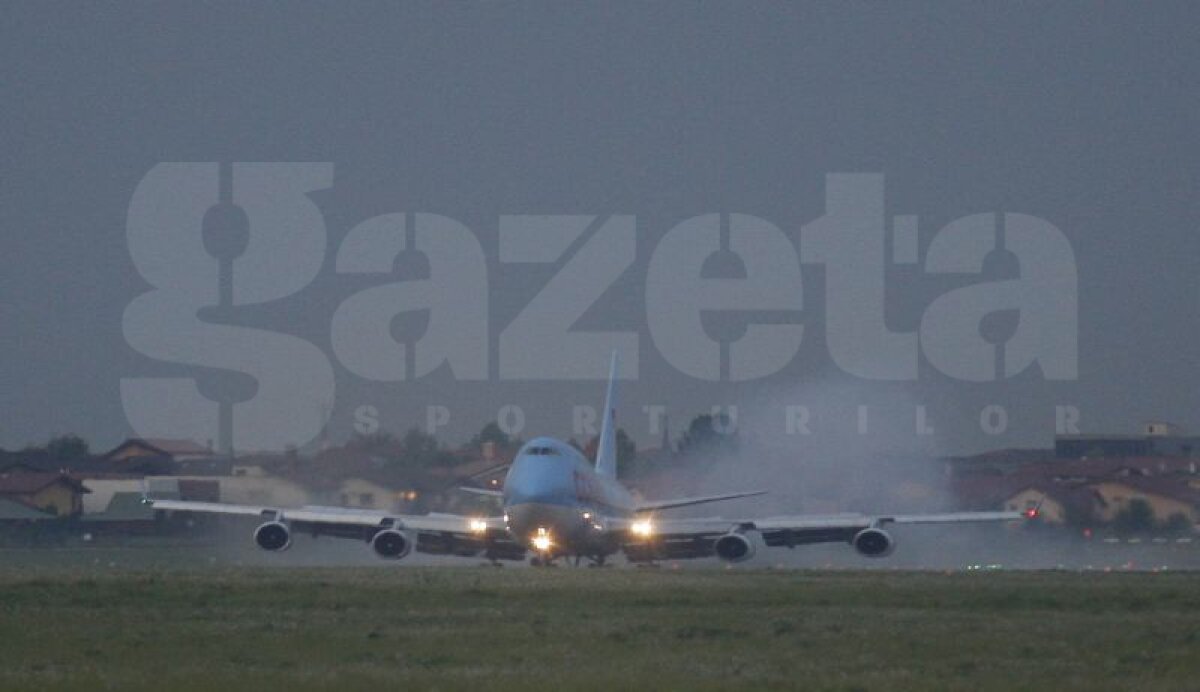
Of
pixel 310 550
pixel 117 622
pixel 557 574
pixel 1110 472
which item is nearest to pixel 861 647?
pixel 117 622

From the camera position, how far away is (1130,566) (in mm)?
49844

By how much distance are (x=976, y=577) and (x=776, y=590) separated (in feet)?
24.3

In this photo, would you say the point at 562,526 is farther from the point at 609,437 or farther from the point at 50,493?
the point at 50,493

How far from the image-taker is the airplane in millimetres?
49781

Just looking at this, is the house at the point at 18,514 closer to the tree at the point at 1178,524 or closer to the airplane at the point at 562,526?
the airplane at the point at 562,526

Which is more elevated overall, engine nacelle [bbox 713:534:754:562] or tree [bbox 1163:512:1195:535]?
tree [bbox 1163:512:1195:535]

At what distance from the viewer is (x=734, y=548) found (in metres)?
50.8

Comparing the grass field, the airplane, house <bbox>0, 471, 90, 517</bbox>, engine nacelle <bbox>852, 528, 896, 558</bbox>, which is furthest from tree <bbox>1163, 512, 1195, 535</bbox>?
house <bbox>0, 471, 90, 517</bbox>

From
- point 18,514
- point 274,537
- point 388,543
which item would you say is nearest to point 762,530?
point 388,543

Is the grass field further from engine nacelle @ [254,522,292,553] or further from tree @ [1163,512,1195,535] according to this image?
tree @ [1163,512,1195,535]

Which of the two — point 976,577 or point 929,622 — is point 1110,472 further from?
point 929,622

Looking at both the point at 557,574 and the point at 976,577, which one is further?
the point at 557,574

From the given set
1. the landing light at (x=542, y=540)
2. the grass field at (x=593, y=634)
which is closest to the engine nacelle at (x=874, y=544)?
the landing light at (x=542, y=540)

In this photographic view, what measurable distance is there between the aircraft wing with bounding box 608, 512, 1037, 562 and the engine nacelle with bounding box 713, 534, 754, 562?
0.41ft
